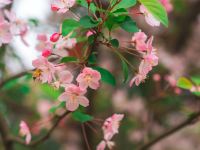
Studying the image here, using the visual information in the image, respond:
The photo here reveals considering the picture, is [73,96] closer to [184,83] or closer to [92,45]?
[92,45]

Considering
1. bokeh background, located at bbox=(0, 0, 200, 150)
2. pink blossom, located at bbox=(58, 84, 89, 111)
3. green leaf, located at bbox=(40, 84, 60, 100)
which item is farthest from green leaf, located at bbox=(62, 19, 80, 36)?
bokeh background, located at bbox=(0, 0, 200, 150)

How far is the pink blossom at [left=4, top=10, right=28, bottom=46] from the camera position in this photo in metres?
1.03

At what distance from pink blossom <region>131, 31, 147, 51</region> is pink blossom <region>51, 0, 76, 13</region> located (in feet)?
0.54

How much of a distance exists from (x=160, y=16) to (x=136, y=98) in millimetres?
2491

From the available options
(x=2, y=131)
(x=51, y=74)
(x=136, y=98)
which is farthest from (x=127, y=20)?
(x=136, y=98)

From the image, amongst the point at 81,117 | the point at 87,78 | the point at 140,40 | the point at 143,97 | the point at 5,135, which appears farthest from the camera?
the point at 143,97

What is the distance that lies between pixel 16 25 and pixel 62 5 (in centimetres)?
32

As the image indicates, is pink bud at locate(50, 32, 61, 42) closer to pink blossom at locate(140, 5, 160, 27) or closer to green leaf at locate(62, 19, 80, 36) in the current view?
green leaf at locate(62, 19, 80, 36)

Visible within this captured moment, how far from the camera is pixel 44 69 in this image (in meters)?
0.77

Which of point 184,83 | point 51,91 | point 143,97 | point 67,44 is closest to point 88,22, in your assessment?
point 67,44

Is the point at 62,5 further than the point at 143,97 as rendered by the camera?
No

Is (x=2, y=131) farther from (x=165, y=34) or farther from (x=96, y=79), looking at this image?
(x=165, y=34)

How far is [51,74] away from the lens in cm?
78

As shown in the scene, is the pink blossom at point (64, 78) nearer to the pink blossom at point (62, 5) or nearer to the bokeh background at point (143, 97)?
the pink blossom at point (62, 5)
